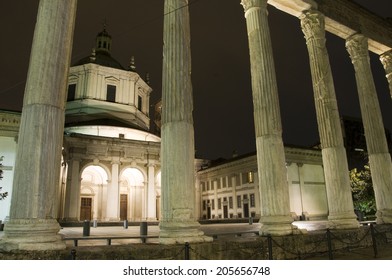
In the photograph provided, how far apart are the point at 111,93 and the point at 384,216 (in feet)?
114

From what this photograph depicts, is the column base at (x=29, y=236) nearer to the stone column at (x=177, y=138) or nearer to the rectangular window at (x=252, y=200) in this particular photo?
the stone column at (x=177, y=138)

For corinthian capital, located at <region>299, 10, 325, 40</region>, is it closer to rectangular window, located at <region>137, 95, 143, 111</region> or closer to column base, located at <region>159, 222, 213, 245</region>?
column base, located at <region>159, 222, 213, 245</region>

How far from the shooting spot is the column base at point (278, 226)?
1019cm

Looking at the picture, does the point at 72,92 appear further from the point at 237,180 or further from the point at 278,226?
the point at 278,226

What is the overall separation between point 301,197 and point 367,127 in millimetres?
23853

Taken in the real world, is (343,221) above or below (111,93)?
below

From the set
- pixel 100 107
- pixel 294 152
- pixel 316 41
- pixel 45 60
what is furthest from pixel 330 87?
pixel 100 107

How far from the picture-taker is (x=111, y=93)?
136ft

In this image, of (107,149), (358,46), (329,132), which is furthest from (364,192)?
A: (107,149)

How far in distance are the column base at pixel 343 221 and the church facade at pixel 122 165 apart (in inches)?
961

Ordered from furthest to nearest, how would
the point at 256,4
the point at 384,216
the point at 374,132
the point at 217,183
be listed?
the point at 217,183
the point at 374,132
the point at 384,216
the point at 256,4

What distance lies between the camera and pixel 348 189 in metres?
13.1

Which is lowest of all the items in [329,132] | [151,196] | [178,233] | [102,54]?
[178,233]

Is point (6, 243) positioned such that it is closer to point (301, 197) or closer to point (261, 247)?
point (261, 247)
